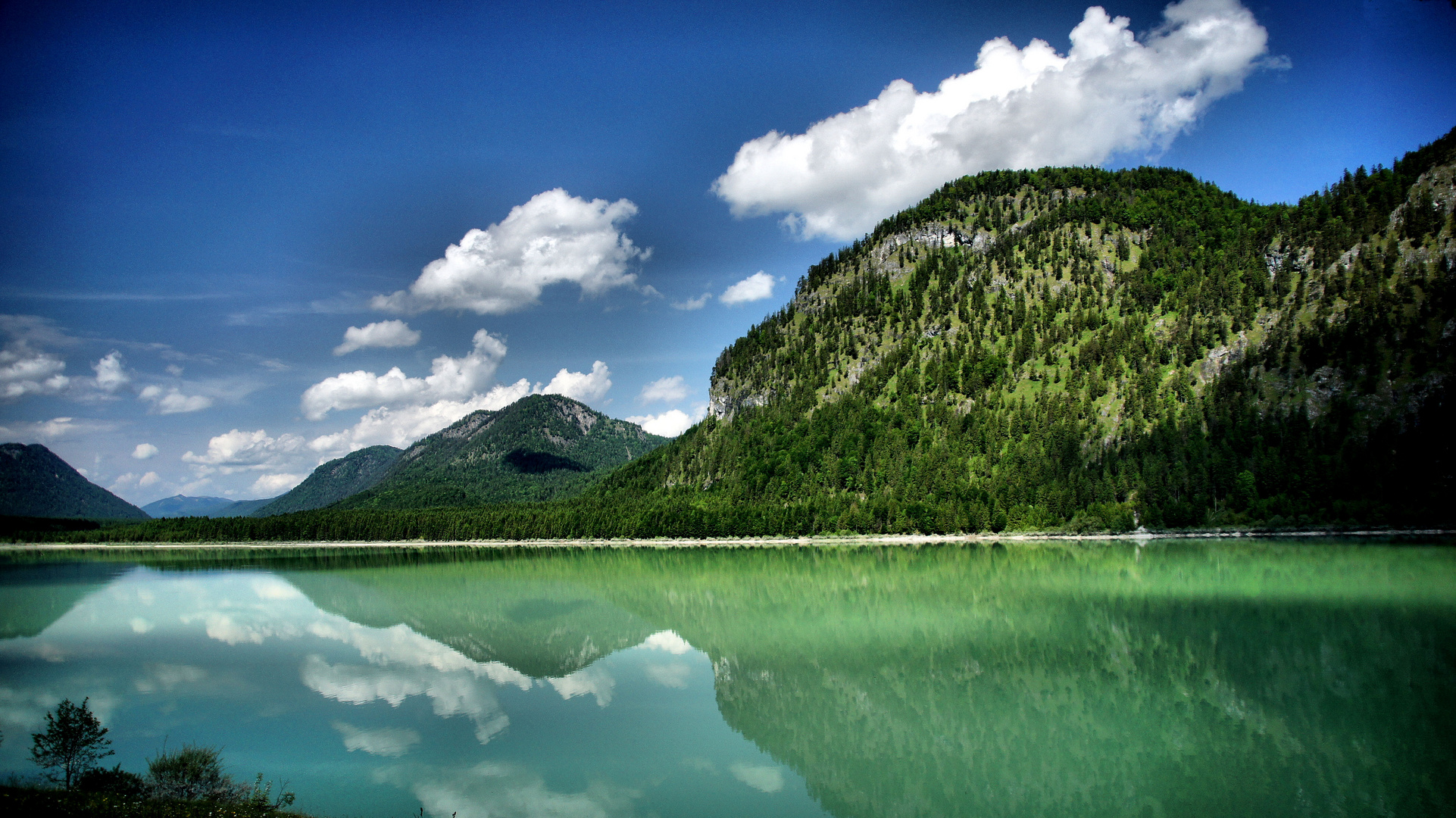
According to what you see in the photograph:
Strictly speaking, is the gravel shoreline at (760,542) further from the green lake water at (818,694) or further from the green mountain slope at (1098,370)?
the green lake water at (818,694)

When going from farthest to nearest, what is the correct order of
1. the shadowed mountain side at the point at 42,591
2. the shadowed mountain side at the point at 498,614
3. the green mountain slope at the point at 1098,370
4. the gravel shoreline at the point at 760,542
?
the green mountain slope at the point at 1098,370 → the gravel shoreline at the point at 760,542 → the shadowed mountain side at the point at 42,591 → the shadowed mountain side at the point at 498,614

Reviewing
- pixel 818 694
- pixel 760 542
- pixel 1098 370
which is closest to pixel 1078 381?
pixel 1098 370

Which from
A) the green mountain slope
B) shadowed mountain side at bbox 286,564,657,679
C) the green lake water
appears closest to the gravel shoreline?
the green mountain slope

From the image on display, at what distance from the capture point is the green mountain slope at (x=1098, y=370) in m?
84.7

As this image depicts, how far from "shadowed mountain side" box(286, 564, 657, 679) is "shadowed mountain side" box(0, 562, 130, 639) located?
48.8 ft

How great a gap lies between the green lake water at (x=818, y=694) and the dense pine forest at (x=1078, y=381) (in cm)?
4245

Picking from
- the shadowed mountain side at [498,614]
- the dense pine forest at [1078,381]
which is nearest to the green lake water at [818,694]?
the shadowed mountain side at [498,614]

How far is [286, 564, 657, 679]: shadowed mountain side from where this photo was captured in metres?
A: 31.1

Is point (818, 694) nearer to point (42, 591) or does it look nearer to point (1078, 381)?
point (42, 591)

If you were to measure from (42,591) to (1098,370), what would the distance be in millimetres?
137109

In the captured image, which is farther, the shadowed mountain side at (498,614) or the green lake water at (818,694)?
the shadowed mountain side at (498,614)

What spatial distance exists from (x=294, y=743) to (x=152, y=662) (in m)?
17.9

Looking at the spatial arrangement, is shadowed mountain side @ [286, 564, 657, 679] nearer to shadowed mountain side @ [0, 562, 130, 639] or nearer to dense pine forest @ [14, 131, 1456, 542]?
shadowed mountain side @ [0, 562, 130, 639]

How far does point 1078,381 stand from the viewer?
11838 cm
